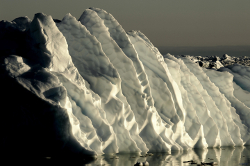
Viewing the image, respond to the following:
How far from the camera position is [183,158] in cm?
1488

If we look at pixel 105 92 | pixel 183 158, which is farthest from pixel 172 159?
pixel 105 92

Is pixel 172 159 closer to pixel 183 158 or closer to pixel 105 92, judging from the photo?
pixel 183 158

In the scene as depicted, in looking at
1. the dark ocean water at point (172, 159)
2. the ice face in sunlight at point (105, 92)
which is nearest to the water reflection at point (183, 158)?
the dark ocean water at point (172, 159)

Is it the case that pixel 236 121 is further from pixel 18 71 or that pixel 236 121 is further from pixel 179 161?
pixel 18 71

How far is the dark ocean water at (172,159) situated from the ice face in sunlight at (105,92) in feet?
1.53

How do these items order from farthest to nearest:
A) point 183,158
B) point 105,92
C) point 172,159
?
1. point 105,92
2. point 183,158
3. point 172,159

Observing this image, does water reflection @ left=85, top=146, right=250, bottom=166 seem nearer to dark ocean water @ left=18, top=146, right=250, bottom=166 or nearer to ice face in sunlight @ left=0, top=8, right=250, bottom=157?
dark ocean water @ left=18, top=146, right=250, bottom=166

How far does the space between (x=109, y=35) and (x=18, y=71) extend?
5.29 m

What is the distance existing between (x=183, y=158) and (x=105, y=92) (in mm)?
3922

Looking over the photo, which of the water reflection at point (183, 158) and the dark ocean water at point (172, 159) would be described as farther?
the water reflection at point (183, 158)

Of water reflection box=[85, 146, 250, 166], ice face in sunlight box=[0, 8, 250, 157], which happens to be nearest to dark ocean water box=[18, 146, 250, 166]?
water reflection box=[85, 146, 250, 166]

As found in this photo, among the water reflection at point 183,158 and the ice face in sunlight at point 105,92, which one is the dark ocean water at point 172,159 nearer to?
the water reflection at point 183,158

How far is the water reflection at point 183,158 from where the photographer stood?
528 inches

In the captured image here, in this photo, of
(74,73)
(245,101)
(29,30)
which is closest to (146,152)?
(74,73)
